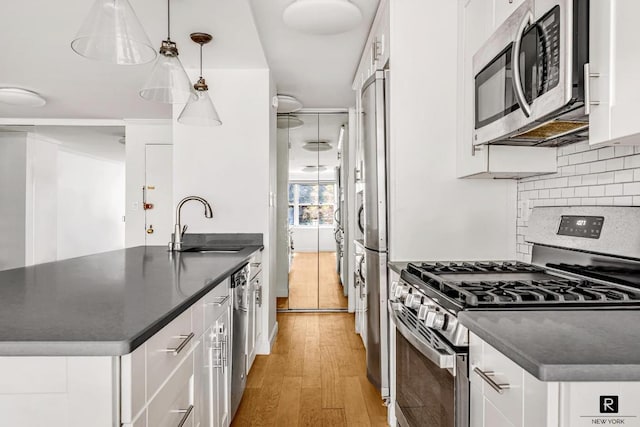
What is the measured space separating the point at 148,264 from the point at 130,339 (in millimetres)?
1345

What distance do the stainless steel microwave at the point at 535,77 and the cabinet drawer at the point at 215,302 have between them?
4.41ft

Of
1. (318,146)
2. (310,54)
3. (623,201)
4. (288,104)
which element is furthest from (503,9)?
(318,146)

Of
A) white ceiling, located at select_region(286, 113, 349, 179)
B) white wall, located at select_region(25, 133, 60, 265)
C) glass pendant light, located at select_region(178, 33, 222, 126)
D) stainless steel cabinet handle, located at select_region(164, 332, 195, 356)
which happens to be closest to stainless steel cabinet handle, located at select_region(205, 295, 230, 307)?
stainless steel cabinet handle, located at select_region(164, 332, 195, 356)

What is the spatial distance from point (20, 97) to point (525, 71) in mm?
4652

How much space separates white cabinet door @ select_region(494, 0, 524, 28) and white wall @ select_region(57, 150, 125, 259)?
26.5 feet

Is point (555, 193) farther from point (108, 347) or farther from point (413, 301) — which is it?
point (108, 347)

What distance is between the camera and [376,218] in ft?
8.09

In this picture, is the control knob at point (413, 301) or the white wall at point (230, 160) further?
the white wall at point (230, 160)

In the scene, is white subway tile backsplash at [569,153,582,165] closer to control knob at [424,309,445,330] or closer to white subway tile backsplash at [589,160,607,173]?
white subway tile backsplash at [589,160,607,173]

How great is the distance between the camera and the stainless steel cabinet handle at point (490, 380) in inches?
38.4

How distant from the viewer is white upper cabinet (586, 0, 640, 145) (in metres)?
1.04

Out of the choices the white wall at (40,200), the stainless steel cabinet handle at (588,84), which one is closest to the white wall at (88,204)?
the white wall at (40,200)

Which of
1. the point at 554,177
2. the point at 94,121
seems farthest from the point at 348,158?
the point at 94,121

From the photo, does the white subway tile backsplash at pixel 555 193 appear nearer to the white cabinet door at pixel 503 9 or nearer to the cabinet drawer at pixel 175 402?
the white cabinet door at pixel 503 9
